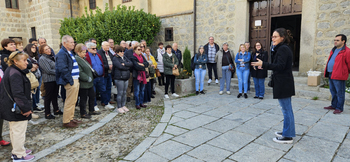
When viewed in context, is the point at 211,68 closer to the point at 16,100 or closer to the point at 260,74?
the point at 260,74

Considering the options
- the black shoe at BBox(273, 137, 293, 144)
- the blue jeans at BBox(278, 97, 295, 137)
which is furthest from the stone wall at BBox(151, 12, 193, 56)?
the black shoe at BBox(273, 137, 293, 144)

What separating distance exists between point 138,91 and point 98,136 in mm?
2076

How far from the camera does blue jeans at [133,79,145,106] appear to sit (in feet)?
20.4

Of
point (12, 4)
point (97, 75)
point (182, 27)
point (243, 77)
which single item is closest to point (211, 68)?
point (243, 77)

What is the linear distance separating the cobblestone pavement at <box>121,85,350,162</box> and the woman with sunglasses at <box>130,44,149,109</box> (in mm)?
803

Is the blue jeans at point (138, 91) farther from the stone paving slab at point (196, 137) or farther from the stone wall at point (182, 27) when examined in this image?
the stone wall at point (182, 27)

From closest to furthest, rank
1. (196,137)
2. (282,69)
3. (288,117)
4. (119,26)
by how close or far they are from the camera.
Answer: (282,69)
(288,117)
(196,137)
(119,26)

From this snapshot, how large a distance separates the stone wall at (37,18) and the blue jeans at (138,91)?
1239cm

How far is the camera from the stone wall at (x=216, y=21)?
9758 mm

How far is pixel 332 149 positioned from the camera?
3586 mm

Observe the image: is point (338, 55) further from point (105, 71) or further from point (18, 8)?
point (18, 8)

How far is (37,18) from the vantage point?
16.6 metres

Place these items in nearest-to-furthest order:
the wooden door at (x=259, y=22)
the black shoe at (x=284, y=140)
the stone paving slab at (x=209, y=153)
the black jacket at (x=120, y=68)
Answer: the stone paving slab at (x=209, y=153) < the black shoe at (x=284, y=140) < the black jacket at (x=120, y=68) < the wooden door at (x=259, y=22)

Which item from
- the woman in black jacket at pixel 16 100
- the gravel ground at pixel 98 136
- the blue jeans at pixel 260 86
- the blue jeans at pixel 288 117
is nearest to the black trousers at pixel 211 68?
the blue jeans at pixel 260 86
